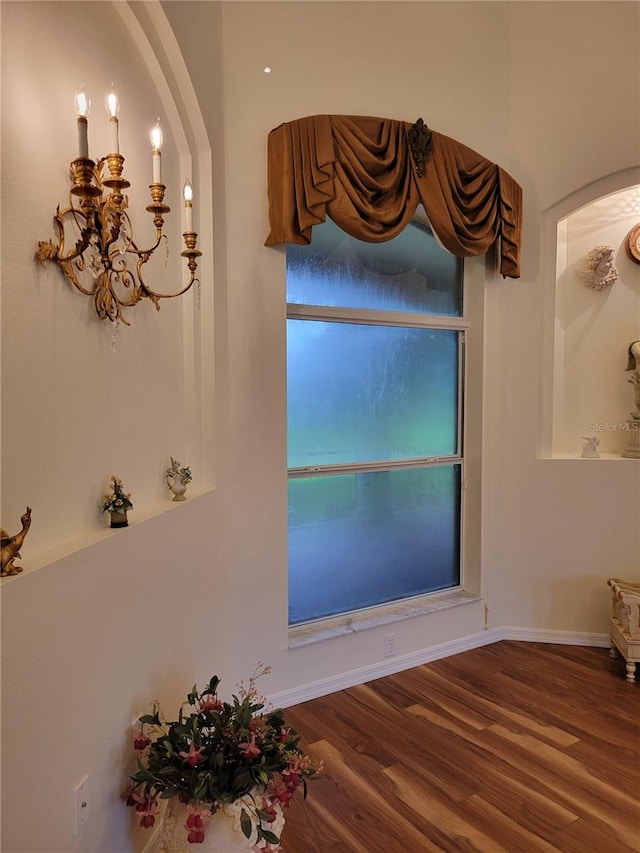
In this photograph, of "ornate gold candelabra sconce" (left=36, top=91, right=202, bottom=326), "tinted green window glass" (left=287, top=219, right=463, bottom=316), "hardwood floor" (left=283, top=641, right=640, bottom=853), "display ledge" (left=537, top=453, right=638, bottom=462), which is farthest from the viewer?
"display ledge" (left=537, top=453, right=638, bottom=462)

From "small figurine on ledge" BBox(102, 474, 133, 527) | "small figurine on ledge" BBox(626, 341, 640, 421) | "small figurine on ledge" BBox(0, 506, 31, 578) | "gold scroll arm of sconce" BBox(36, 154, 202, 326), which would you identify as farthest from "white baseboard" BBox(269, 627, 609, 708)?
"gold scroll arm of sconce" BBox(36, 154, 202, 326)

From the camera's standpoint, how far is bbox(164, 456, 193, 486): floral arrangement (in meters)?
2.03

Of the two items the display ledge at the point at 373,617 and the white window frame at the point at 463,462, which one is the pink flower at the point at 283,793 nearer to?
the display ledge at the point at 373,617

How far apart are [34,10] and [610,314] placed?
3.16m

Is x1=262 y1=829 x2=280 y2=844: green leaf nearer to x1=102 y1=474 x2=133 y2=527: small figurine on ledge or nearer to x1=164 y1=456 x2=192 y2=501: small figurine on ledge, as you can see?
x1=102 y1=474 x2=133 y2=527: small figurine on ledge

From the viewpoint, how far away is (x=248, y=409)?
252cm

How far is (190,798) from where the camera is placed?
148 cm

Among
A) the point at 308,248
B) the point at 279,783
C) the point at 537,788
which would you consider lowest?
the point at 537,788

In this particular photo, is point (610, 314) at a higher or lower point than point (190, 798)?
higher

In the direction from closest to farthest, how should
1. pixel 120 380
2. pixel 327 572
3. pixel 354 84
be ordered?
1. pixel 120 380
2. pixel 354 84
3. pixel 327 572

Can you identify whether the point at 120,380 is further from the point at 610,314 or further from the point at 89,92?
the point at 610,314

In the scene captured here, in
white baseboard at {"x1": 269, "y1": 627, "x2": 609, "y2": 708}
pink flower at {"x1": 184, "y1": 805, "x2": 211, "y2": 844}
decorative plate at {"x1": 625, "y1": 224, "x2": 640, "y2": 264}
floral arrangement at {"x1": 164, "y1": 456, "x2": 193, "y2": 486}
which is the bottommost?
white baseboard at {"x1": 269, "y1": 627, "x2": 609, "y2": 708}

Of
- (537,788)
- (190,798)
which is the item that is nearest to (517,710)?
(537,788)

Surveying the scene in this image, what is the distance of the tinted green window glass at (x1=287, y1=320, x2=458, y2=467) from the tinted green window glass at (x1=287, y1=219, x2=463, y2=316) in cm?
14
